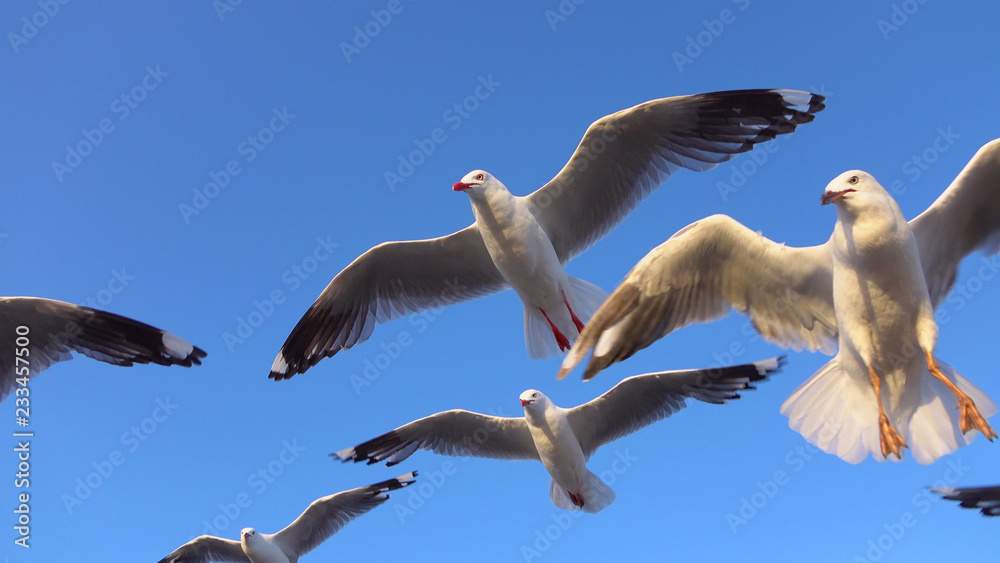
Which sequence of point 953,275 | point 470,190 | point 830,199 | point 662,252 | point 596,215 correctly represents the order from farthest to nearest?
point 596,215 < point 470,190 < point 953,275 < point 662,252 < point 830,199

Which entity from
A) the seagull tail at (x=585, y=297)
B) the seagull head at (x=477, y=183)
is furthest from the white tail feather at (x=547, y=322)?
the seagull head at (x=477, y=183)

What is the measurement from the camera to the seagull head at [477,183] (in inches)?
231

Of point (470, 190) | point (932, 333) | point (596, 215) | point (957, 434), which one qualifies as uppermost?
point (470, 190)

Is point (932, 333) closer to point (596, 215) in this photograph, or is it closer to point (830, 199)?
point (830, 199)

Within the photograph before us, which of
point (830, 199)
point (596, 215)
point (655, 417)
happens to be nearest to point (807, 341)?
point (830, 199)

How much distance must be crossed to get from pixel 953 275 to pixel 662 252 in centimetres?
151

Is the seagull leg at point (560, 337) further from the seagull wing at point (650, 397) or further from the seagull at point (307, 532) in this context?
the seagull at point (307, 532)

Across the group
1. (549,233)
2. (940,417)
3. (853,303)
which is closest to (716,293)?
(853,303)

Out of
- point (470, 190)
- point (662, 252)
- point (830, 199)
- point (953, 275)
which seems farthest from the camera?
point (470, 190)

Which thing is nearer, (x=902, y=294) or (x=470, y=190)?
(x=902, y=294)

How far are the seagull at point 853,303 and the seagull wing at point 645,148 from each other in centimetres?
130

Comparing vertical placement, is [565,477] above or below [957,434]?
above

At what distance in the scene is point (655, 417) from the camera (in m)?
7.10

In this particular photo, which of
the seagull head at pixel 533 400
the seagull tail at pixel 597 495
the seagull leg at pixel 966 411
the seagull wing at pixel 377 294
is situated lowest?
the seagull leg at pixel 966 411
